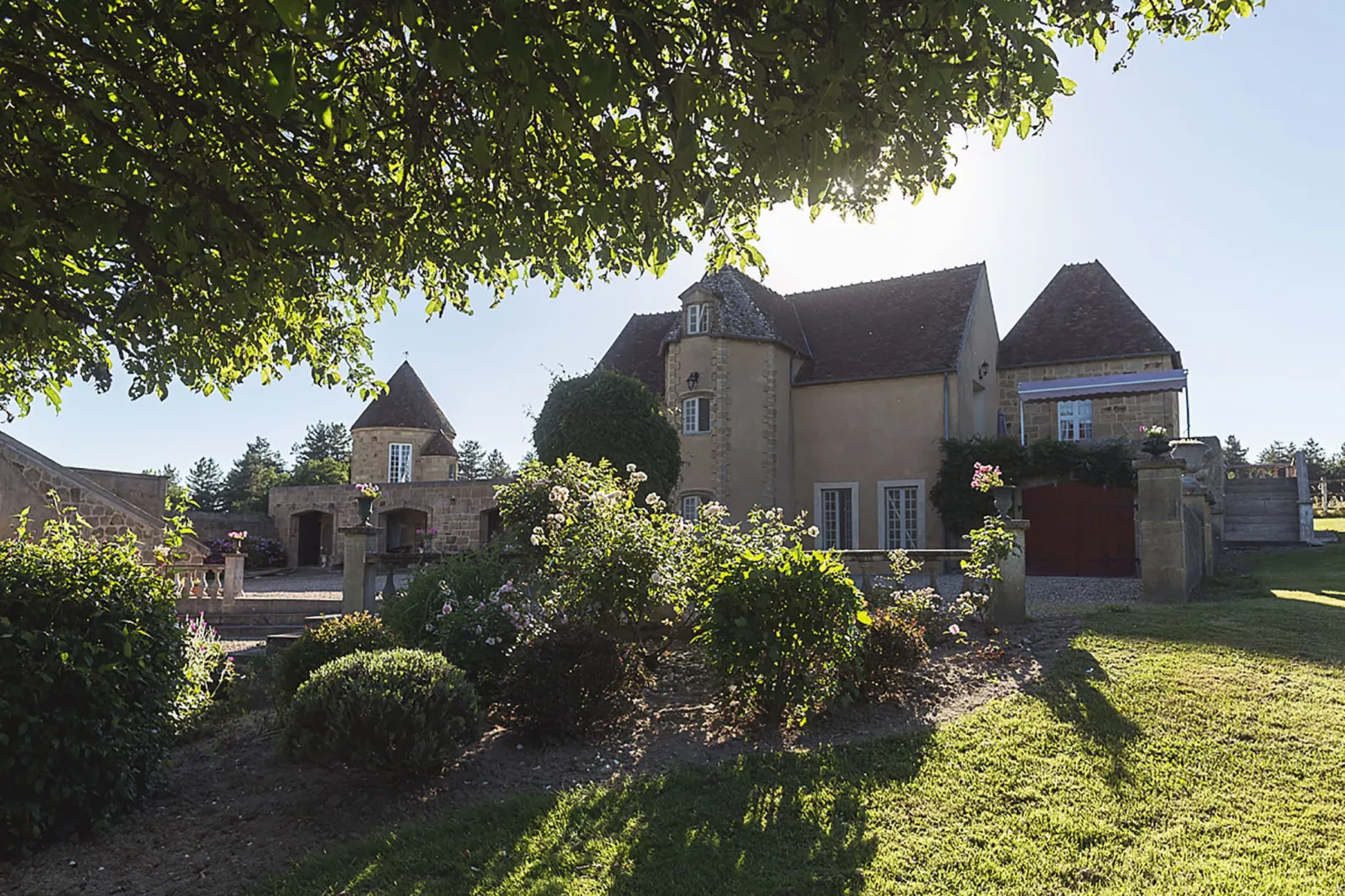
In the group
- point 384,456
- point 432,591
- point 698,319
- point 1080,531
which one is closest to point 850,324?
point 698,319

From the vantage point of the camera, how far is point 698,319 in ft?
66.4

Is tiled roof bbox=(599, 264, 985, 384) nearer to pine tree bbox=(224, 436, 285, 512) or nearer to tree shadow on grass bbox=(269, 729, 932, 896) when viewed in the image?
tree shadow on grass bbox=(269, 729, 932, 896)

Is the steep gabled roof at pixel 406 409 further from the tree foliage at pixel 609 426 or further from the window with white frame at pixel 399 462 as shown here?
the tree foliage at pixel 609 426

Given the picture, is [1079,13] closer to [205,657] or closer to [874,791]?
[874,791]

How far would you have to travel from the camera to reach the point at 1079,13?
12.0ft

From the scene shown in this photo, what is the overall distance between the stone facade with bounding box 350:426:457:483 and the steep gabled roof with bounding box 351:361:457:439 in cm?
23

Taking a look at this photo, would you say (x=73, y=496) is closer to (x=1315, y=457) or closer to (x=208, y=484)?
(x=208, y=484)

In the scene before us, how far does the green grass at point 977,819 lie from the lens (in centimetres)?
366

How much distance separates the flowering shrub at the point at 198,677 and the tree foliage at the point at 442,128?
7.07 ft

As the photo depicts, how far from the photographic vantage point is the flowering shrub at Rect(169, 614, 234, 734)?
5.45 metres

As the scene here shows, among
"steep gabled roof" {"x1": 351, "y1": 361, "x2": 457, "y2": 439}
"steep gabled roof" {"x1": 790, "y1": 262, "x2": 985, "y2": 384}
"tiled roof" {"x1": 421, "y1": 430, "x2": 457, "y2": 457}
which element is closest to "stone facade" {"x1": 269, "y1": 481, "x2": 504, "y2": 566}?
"tiled roof" {"x1": 421, "y1": 430, "x2": 457, "y2": 457}

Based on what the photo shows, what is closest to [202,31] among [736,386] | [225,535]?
[736,386]

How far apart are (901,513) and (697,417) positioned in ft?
17.4

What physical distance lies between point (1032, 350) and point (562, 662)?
66.2ft
